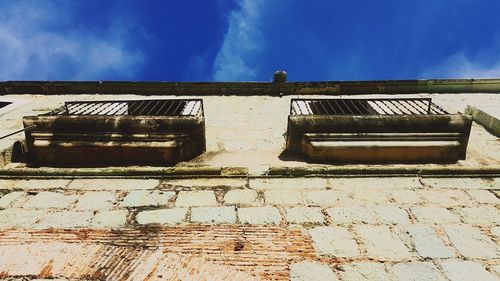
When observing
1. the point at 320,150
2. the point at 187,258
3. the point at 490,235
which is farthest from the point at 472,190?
the point at 187,258

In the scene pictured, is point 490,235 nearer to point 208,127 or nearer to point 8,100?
point 208,127

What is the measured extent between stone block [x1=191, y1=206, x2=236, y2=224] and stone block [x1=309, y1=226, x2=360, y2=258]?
2.60 feet

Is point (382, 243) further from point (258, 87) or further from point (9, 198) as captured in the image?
point (258, 87)

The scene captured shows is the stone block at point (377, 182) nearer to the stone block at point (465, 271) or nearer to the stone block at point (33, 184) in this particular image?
the stone block at point (465, 271)

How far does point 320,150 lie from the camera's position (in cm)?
469

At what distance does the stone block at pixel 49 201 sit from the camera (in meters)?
3.73

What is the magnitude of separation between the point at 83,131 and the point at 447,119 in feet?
16.2

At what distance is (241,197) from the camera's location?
383 centimetres

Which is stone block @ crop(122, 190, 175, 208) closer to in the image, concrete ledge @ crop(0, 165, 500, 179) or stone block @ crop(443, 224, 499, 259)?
concrete ledge @ crop(0, 165, 500, 179)

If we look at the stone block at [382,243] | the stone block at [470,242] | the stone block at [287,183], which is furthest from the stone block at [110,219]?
the stone block at [470,242]

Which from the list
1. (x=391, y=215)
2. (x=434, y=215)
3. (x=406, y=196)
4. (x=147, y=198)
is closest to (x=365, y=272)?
(x=391, y=215)

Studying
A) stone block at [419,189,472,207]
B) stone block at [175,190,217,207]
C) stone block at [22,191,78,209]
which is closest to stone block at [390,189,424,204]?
stone block at [419,189,472,207]

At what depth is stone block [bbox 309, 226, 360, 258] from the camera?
121 inches

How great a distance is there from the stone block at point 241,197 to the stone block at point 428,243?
5.02 feet
